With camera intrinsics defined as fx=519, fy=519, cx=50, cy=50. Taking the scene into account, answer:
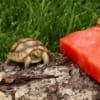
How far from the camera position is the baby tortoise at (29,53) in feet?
13.3

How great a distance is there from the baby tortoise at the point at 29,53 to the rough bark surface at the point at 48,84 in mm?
71

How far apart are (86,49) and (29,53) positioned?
1.46 ft

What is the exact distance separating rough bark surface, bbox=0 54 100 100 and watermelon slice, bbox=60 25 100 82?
63 millimetres

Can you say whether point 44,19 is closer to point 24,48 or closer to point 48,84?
point 24,48

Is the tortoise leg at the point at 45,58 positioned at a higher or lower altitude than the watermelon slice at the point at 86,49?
lower

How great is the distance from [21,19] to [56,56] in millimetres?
1262

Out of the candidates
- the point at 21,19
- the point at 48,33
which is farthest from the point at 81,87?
the point at 21,19

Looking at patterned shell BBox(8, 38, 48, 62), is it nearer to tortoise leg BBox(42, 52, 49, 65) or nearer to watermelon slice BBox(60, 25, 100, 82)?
tortoise leg BBox(42, 52, 49, 65)

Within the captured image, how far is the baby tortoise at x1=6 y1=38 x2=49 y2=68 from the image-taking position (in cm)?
404

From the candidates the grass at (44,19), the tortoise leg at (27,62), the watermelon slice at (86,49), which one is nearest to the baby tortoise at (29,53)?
the tortoise leg at (27,62)

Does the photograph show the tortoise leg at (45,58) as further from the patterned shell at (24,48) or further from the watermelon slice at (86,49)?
the watermelon slice at (86,49)

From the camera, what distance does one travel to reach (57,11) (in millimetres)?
5277

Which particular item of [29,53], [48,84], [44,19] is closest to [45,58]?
[29,53]

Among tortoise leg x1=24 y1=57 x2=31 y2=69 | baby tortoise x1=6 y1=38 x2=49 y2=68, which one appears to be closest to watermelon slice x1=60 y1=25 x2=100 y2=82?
baby tortoise x1=6 y1=38 x2=49 y2=68
